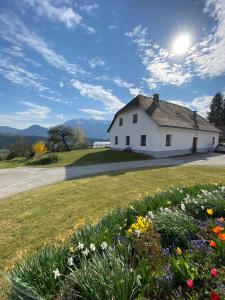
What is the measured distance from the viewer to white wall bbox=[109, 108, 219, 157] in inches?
864

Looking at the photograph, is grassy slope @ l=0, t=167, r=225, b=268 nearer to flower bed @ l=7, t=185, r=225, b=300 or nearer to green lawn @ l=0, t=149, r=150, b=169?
flower bed @ l=7, t=185, r=225, b=300

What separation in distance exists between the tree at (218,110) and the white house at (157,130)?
3437 centimetres

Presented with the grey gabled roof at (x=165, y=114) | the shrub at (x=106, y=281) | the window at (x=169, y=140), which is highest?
the grey gabled roof at (x=165, y=114)

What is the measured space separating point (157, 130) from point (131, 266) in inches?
783

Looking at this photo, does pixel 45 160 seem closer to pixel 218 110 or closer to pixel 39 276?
pixel 39 276

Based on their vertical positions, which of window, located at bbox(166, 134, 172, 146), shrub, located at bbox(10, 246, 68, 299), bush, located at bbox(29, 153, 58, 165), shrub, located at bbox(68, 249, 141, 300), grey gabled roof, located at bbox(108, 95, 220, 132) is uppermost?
grey gabled roof, located at bbox(108, 95, 220, 132)

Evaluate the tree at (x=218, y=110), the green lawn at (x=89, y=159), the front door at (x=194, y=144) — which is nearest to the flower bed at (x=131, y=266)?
the green lawn at (x=89, y=159)

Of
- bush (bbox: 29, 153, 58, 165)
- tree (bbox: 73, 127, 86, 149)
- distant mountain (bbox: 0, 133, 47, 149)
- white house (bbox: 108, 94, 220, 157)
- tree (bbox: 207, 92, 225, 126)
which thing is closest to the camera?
bush (bbox: 29, 153, 58, 165)

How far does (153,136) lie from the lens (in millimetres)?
22000

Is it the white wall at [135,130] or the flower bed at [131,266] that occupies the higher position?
the white wall at [135,130]

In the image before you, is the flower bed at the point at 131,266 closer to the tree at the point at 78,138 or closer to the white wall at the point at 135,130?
the white wall at the point at 135,130

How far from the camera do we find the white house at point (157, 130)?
22.1 metres

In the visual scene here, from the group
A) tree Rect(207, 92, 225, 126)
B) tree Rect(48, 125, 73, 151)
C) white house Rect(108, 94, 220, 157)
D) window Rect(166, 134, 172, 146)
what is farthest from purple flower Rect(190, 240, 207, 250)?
tree Rect(207, 92, 225, 126)

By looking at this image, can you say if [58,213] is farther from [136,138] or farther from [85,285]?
[136,138]
